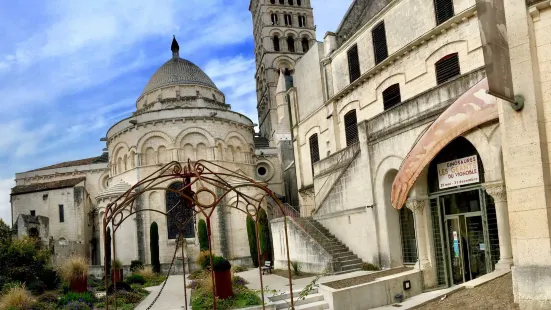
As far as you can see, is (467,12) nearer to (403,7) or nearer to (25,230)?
(403,7)

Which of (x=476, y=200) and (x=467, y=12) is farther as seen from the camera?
(x=467, y=12)

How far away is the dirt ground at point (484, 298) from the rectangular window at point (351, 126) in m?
14.2

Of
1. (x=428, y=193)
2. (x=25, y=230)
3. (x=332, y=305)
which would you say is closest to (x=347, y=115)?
(x=428, y=193)

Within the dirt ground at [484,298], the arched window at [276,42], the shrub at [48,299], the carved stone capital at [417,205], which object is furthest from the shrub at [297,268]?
the arched window at [276,42]

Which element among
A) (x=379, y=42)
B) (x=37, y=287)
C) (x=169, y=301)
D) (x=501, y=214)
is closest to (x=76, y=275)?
(x=37, y=287)

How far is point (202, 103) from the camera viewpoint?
44250 mm

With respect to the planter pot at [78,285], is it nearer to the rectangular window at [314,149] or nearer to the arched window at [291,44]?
the rectangular window at [314,149]

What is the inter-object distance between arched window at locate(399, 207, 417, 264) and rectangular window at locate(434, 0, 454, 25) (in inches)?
312

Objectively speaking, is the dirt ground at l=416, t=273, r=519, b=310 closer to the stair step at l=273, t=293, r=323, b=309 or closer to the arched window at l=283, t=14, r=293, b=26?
the stair step at l=273, t=293, r=323, b=309

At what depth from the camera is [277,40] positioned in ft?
206

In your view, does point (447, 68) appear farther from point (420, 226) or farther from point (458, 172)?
point (420, 226)

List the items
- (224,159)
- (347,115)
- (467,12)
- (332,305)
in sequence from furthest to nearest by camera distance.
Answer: (224,159) < (347,115) < (467,12) < (332,305)

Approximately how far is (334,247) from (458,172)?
22.7ft

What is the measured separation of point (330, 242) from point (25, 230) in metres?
29.1
